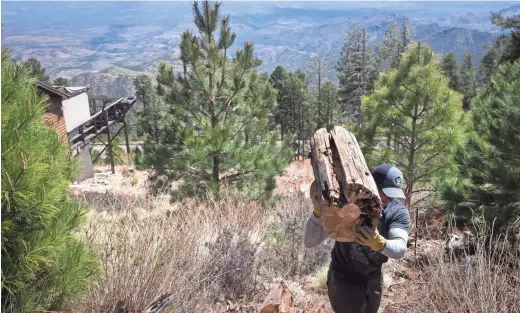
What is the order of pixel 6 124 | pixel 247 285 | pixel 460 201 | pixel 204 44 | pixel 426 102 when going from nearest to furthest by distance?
pixel 6 124
pixel 247 285
pixel 460 201
pixel 426 102
pixel 204 44

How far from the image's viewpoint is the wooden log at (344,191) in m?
2.34

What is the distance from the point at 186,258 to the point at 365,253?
1.56 m

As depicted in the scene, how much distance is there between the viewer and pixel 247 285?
13.7ft

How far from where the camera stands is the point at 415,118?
23.7ft

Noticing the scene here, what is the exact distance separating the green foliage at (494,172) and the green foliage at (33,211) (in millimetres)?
3649

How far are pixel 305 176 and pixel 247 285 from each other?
1070 centimetres

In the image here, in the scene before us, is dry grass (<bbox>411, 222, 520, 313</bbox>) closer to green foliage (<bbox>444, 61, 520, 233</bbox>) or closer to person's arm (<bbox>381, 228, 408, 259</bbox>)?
person's arm (<bbox>381, 228, 408, 259</bbox>)

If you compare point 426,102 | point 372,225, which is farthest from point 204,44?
point 372,225

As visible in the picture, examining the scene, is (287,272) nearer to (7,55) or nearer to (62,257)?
(62,257)

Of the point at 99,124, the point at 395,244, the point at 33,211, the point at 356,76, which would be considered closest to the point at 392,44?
the point at 356,76

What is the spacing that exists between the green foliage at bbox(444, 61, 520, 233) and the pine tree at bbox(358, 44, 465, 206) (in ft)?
5.84

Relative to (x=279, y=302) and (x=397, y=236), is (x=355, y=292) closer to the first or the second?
(x=397, y=236)

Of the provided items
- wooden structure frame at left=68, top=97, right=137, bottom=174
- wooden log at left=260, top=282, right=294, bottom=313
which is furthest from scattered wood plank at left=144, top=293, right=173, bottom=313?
wooden structure frame at left=68, top=97, right=137, bottom=174

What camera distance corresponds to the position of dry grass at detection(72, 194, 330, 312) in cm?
312
